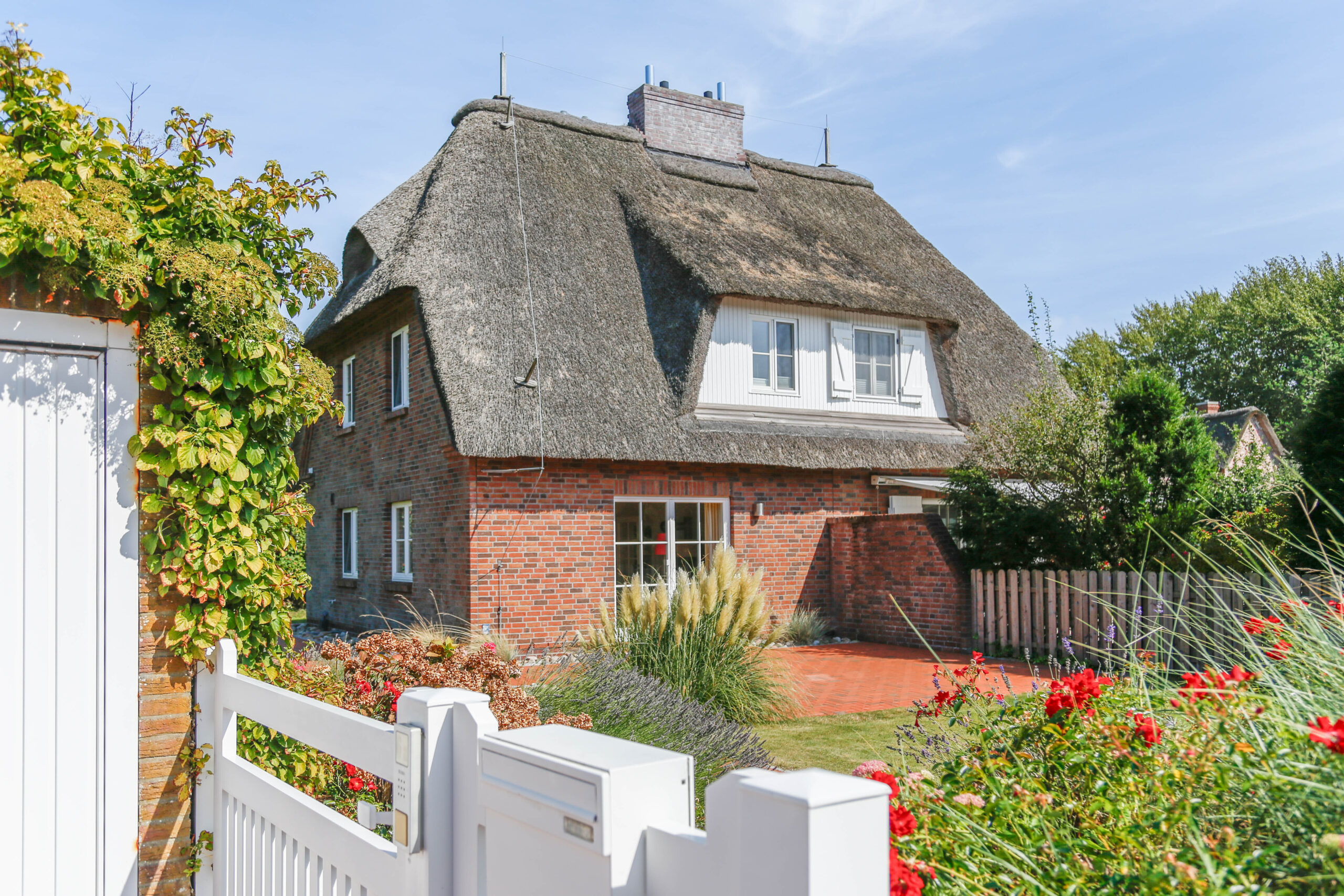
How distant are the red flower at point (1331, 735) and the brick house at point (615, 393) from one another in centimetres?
984

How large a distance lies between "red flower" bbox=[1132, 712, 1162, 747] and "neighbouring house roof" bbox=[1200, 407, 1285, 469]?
114 ft

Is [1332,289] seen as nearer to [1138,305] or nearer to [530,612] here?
[1138,305]

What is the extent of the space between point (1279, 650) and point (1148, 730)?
58cm

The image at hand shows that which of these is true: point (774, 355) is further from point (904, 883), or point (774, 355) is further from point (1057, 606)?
point (904, 883)

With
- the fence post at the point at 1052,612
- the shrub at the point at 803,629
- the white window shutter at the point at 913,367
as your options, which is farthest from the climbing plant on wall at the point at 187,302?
the white window shutter at the point at 913,367

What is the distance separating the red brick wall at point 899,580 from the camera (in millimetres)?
12820

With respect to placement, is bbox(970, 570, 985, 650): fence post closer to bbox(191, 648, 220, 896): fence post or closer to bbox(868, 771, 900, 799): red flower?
bbox(191, 648, 220, 896): fence post

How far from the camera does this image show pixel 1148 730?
2039 millimetres

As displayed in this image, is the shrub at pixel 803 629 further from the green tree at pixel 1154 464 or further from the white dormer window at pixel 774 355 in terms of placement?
the green tree at pixel 1154 464

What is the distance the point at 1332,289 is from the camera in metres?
37.2

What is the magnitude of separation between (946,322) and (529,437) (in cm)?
776

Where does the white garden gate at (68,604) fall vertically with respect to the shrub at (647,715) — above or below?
above

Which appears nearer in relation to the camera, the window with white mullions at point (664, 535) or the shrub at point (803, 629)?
the window with white mullions at point (664, 535)

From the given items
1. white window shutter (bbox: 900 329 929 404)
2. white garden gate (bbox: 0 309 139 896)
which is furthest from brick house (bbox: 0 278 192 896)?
white window shutter (bbox: 900 329 929 404)
